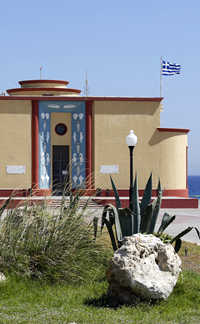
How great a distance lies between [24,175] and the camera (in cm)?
2728

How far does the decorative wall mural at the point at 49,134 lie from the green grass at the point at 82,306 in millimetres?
19961

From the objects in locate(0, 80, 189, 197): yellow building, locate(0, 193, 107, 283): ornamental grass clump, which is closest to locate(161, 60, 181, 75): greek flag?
locate(0, 80, 189, 197): yellow building

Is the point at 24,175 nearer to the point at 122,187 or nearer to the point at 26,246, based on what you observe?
the point at 122,187

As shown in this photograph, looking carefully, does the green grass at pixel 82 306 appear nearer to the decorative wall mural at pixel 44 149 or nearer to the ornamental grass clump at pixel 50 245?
the ornamental grass clump at pixel 50 245

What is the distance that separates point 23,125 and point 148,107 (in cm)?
665

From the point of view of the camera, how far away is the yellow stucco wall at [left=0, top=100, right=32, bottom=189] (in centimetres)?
2714

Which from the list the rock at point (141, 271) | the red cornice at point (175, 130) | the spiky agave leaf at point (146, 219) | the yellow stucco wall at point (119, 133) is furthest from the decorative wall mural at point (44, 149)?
the rock at point (141, 271)

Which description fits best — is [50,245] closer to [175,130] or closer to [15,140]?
[15,140]

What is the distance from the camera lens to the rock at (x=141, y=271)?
676 centimetres

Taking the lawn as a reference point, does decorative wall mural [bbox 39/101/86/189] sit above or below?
above

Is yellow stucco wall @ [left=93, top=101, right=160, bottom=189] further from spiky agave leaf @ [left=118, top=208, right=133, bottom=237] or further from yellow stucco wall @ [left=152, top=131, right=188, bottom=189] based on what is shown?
spiky agave leaf @ [left=118, top=208, right=133, bottom=237]

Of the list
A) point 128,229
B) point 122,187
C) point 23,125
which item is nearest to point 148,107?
point 122,187

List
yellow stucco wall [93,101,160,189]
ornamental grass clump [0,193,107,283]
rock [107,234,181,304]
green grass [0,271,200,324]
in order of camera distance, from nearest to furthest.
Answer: green grass [0,271,200,324]
rock [107,234,181,304]
ornamental grass clump [0,193,107,283]
yellow stucco wall [93,101,160,189]

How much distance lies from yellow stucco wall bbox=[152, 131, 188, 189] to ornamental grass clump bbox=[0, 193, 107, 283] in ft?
63.5
